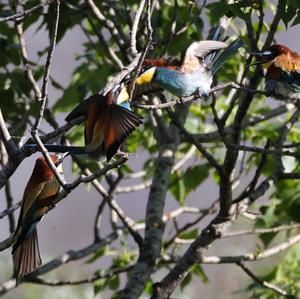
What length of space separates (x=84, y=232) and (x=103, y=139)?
443 centimetres

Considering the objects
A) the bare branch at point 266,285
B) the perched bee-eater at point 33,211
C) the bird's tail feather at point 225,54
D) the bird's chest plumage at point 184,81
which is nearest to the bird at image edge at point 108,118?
the perched bee-eater at point 33,211

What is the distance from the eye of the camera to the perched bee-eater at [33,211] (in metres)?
2.78

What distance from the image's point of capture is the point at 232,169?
3.21m

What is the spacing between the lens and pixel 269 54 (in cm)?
361

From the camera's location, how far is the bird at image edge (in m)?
2.53

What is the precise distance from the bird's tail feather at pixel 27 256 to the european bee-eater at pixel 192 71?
635mm

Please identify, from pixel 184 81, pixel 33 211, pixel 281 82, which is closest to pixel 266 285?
pixel 281 82

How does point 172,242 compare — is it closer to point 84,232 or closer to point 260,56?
point 260,56

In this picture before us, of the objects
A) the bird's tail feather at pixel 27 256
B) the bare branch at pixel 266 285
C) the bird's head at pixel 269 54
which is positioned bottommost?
the bare branch at pixel 266 285

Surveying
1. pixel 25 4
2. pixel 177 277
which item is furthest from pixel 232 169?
pixel 25 4

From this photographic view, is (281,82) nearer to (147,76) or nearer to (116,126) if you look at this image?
(147,76)

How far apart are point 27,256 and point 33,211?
141 millimetres

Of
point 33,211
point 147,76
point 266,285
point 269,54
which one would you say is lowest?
point 266,285

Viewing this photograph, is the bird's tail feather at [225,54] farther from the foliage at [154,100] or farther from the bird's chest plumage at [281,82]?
the bird's chest plumage at [281,82]
